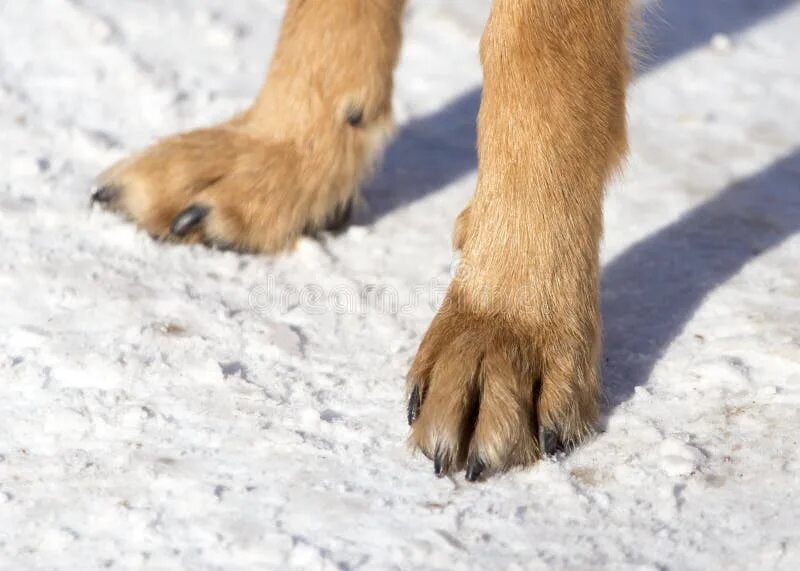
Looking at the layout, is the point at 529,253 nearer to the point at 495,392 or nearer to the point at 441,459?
the point at 495,392

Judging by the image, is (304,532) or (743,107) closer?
(304,532)

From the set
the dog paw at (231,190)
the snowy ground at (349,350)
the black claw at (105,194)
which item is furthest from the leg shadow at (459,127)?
the black claw at (105,194)

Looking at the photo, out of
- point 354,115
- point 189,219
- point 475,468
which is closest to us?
point 475,468

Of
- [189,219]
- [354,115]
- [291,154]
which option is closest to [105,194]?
[189,219]

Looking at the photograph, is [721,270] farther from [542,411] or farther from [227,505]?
[227,505]

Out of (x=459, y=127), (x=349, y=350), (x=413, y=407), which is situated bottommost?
(x=459, y=127)

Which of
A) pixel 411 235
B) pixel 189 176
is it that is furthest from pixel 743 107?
pixel 189 176

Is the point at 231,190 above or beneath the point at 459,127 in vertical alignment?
above

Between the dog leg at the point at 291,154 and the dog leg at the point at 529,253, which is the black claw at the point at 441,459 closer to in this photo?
the dog leg at the point at 529,253
